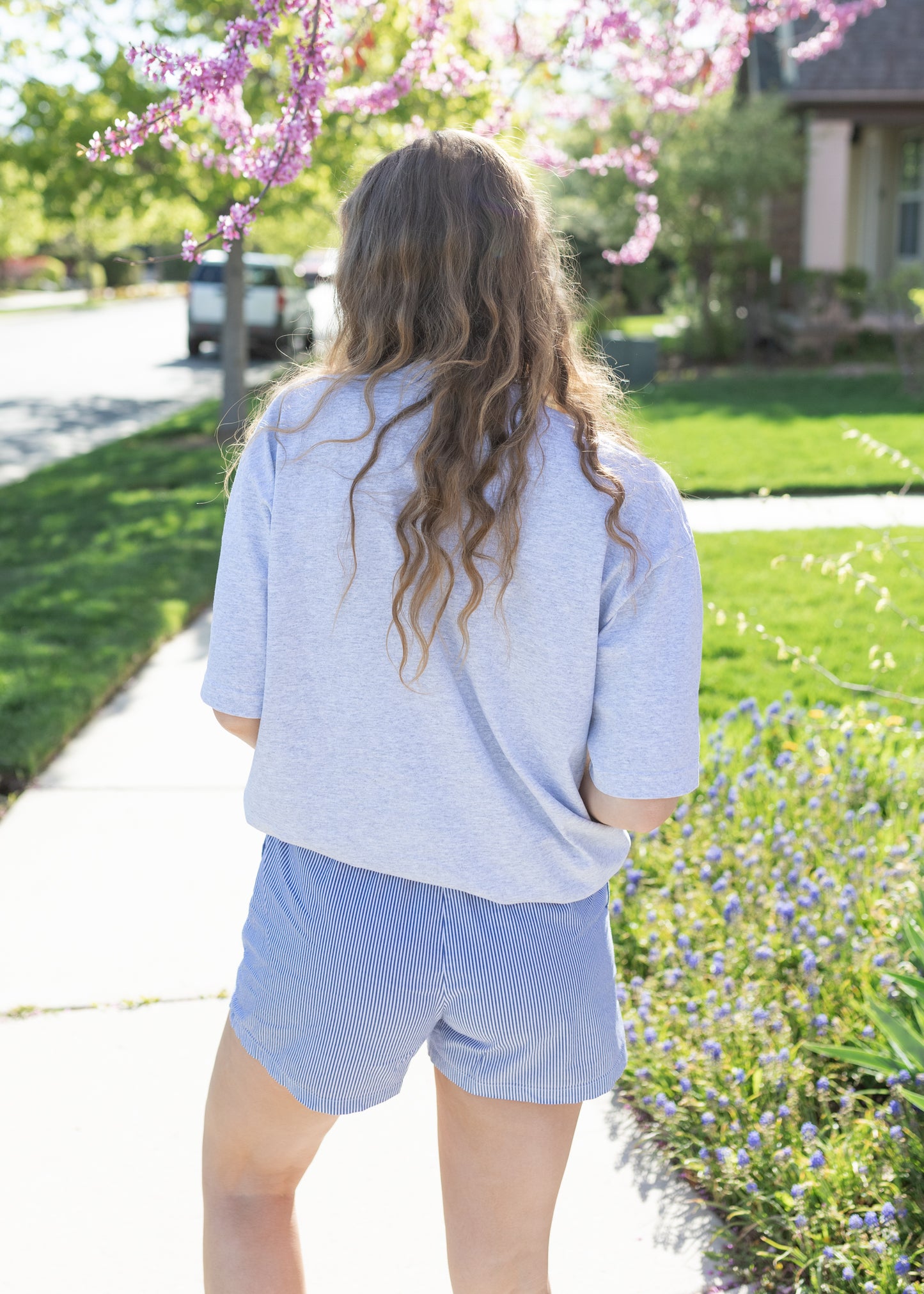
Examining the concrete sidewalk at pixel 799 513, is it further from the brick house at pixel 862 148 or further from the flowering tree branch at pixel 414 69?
the brick house at pixel 862 148

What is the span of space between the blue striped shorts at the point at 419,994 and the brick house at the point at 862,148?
15418mm

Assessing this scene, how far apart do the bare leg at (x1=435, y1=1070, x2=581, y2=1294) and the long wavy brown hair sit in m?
0.56

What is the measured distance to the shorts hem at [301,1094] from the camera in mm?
1455

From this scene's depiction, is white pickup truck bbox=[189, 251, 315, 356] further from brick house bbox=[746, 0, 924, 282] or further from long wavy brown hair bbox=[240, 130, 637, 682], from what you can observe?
long wavy brown hair bbox=[240, 130, 637, 682]

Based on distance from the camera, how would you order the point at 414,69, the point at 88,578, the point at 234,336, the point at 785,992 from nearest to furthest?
the point at 785,992
the point at 414,69
the point at 88,578
the point at 234,336

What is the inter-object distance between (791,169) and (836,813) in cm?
1362

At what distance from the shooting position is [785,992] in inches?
113

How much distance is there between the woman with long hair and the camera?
4.36 feet

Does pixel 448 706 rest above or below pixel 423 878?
above

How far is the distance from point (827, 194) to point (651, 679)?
15.5m

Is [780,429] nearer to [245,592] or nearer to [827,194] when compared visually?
[827,194]

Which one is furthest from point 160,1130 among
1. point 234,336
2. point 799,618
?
point 234,336

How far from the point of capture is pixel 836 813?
353 cm

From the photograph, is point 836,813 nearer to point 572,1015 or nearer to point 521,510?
point 572,1015
